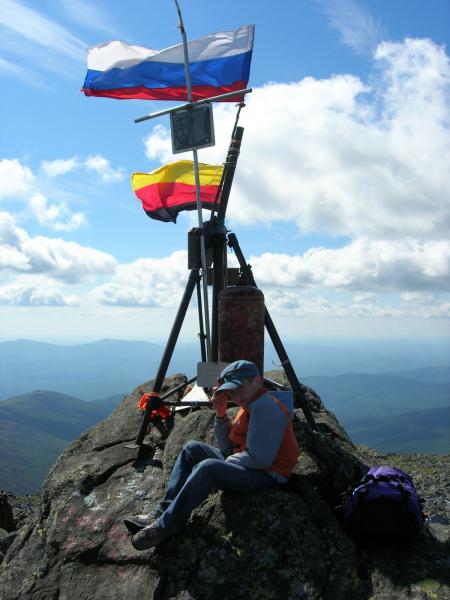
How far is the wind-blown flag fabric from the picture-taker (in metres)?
12.2

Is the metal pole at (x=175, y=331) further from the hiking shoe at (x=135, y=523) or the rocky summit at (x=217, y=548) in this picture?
the hiking shoe at (x=135, y=523)

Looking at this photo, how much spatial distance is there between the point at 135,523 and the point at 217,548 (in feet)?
3.94

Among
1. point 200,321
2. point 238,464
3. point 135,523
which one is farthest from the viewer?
point 200,321

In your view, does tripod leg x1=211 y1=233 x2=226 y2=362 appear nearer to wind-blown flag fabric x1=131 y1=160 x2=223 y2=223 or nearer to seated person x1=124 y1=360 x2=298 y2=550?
wind-blown flag fabric x1=131 y1=160 x2=223 y2=223

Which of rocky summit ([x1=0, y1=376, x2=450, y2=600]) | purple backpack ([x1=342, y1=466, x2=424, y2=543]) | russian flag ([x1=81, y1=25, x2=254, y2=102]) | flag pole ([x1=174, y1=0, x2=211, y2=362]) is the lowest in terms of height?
rocky summit ([x1=0, y1=376, x2=450, y2=600])

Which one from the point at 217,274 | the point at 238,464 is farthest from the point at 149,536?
the point at 217,274

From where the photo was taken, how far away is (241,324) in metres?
9.38

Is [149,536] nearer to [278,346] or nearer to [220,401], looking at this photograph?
[220,401]

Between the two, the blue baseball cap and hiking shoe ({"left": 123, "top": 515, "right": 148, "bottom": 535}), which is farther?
hiking shoe ({"left": 123, "top": 515, "right": 148, "bottom": 535})

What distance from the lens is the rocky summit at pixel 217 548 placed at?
5859mm

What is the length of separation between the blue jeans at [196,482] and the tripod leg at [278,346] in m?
3.00

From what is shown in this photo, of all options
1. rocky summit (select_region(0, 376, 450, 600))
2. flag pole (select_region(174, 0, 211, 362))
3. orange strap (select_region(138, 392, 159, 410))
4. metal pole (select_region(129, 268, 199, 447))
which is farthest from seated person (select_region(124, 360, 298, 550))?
flag pole (select_region(174, 0, 211, 362))

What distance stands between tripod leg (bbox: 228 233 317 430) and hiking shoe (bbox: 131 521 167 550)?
3.92 m

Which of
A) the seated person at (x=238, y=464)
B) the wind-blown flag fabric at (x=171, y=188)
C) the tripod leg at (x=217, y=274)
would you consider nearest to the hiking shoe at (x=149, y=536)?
the seated person at (x=238, y=464)
